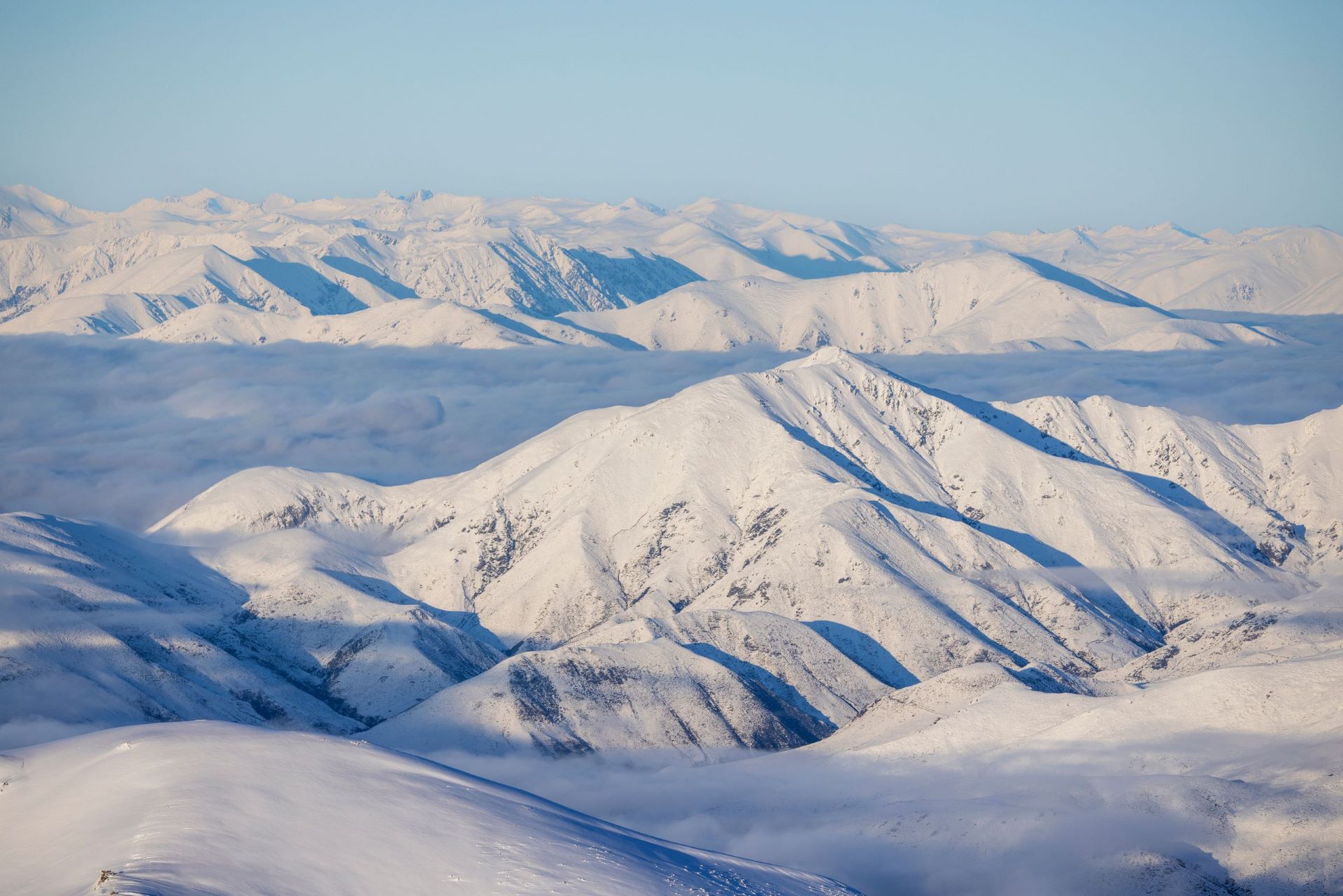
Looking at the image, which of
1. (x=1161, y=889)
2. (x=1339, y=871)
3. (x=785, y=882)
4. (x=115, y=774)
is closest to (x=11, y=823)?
Answer: (x=115, y=774)

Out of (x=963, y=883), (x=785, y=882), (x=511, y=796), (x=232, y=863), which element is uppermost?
(x=232, y=863)

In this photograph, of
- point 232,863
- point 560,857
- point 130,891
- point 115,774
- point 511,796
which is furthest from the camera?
point 511,796

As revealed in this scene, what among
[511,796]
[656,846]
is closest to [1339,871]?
[656,846]

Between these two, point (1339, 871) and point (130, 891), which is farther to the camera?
point (1339, 871)

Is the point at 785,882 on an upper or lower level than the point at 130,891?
lower

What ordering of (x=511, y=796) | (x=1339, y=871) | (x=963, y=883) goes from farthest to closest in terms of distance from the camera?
(x=963, y=883), (x=1339, y=871), (x=511, y=796)

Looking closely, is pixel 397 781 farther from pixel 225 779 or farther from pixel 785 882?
pixel 785 882

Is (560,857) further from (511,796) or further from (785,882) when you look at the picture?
(785,882)
